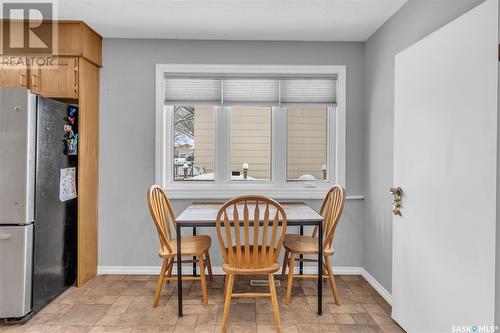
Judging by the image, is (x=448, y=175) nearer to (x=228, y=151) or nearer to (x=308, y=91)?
(x=308, y=91)

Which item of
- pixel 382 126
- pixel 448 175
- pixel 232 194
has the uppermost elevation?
pixel 382 126

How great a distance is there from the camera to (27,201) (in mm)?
2336

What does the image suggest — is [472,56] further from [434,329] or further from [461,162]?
[434,329]

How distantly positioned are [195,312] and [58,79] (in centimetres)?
241

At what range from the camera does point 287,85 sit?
338 cm

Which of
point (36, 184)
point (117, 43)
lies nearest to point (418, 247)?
point (36, 184)

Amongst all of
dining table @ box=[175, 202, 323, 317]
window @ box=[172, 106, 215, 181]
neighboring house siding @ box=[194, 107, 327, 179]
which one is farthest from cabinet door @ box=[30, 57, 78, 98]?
dining table @ box=[175, 202, 323, 317]

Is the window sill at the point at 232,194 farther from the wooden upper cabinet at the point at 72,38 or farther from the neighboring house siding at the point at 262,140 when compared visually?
the wooden upper cabinet at the point at 72,38

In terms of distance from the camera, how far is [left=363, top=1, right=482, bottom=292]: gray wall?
2.52 meters

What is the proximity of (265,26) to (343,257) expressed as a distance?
Answer: 2462 millimetres

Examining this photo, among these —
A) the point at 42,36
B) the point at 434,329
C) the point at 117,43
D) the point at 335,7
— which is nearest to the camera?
the point at 434,329
